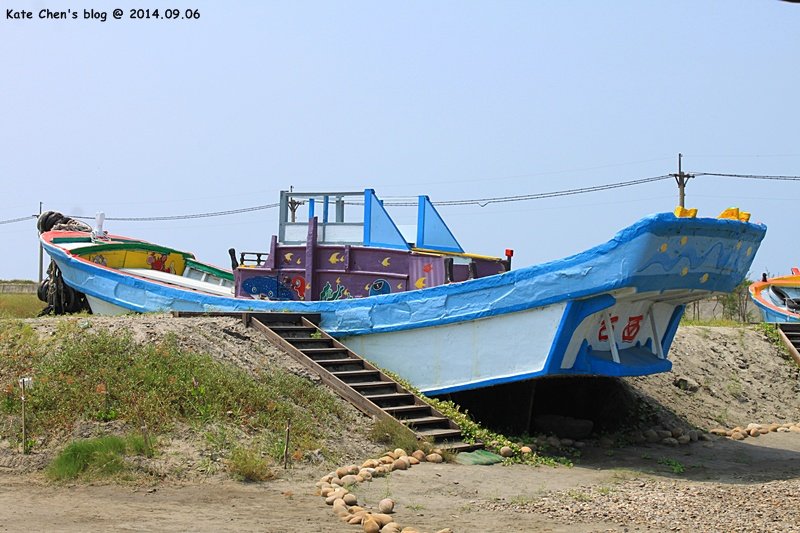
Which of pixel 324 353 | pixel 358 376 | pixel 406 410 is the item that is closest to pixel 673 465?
pixel 406 410

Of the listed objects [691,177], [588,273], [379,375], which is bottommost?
[379,375]

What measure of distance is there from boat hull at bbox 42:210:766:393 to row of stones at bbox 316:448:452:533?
233cm

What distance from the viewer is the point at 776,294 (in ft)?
100

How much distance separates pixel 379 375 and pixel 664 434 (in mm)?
4948

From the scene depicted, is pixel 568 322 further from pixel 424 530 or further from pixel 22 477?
pixel 22 477

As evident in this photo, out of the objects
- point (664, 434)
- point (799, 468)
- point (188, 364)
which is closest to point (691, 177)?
point (664, 434)

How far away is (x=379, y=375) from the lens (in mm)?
15312

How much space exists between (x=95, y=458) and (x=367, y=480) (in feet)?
9.56

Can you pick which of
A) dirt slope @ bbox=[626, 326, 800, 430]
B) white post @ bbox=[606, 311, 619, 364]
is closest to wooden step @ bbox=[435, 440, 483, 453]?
white post @ bbox=[606, 311, 619, 364]

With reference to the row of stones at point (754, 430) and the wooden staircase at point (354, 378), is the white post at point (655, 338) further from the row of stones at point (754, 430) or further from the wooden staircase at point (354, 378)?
the wooden staircase at point (354, 378)

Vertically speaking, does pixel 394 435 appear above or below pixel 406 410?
below

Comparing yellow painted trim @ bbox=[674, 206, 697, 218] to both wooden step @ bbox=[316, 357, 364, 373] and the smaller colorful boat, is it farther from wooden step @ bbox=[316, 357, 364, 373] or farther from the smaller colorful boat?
the smaller colorful boat

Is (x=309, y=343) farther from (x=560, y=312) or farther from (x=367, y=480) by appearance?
(x=367, y=480)

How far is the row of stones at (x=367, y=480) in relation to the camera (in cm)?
937
